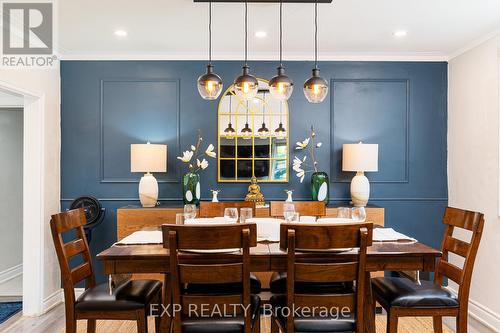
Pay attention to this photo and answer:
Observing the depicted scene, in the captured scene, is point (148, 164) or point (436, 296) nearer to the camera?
point (436, 296)

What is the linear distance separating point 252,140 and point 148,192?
4.03 feet

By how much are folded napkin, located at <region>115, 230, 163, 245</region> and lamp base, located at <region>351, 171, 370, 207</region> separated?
2.06 meters

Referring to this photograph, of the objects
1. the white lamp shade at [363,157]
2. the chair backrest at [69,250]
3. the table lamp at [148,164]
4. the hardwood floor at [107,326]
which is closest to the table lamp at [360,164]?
the white lamp shade at [363,157]

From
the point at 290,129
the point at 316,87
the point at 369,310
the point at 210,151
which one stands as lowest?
the point at 369,310

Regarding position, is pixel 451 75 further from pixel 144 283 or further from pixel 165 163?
pixel 144 283

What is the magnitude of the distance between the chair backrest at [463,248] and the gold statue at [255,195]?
1.69m

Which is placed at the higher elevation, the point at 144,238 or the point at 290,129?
the point at 290,129

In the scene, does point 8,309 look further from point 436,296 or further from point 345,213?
point 436,296

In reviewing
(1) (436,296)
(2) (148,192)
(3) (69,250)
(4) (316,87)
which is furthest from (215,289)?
(2) (148,192)

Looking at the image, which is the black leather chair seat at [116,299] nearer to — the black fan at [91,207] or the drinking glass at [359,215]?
the drinking glass at [359,215]

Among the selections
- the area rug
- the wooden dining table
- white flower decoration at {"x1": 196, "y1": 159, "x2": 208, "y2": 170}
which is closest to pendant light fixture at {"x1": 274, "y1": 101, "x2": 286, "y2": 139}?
white flower decoration at {"x1": 196, "y1": 159, "x2": 208, "y2": 170}

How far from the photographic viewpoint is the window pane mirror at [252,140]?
3.80 m

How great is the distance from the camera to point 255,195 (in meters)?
3.52

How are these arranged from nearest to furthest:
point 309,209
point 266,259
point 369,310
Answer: point 266,259
point 369,310
point 309,209
